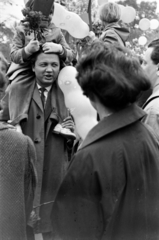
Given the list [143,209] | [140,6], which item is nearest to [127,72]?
[143,209]

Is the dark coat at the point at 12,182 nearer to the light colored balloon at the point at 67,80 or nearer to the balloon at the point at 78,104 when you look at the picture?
the balloon at the point at 78,104

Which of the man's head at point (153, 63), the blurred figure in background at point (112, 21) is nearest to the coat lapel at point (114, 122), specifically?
the man's head at point (153, 63)

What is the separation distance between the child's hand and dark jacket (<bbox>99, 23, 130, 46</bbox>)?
1.20 metres

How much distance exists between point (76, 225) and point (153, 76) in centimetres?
164

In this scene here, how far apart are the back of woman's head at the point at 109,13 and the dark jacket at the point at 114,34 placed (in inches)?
2.8

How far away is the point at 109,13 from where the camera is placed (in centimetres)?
402

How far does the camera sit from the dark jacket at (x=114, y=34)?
3.83m

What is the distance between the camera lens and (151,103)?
2445mm

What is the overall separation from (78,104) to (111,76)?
1.11 m

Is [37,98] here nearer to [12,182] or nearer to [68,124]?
[68,124]

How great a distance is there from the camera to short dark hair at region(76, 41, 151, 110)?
59.2 inches

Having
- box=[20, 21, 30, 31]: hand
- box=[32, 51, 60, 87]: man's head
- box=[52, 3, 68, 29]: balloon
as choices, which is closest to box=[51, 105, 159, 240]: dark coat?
box=[32, 51, 60, 87]: man's head

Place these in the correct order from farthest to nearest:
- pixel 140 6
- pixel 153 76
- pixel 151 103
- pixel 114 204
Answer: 1. pixel 140 6
2. pixel 153 76
3. pixel 151 103
4. pixel 114 204

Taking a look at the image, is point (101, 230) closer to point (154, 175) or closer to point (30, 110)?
point (154, 175)
